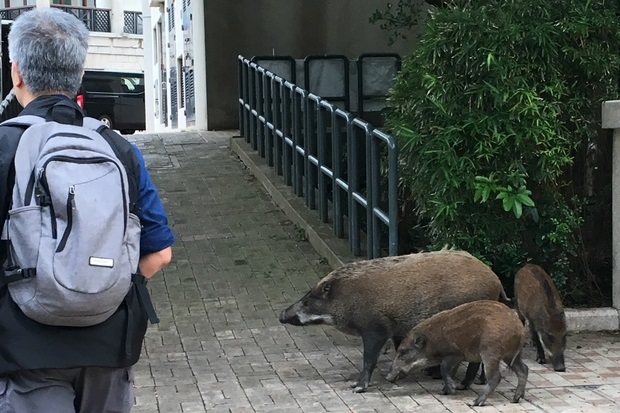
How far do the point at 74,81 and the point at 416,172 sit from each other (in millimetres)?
4416

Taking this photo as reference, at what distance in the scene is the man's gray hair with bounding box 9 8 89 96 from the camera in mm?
3111

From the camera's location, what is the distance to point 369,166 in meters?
8.09

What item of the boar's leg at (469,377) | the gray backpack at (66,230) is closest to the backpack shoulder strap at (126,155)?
the gray backpack at (66,230)

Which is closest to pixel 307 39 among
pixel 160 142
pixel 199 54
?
pixel 199 54

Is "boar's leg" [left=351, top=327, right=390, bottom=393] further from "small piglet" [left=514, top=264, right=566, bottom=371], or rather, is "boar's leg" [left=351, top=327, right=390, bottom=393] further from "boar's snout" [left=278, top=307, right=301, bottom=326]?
"small piglet" [left=514, top=264, right=566, bottom=371]

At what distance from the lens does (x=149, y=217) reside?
3.23 metres

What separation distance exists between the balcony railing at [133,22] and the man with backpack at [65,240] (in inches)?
1871

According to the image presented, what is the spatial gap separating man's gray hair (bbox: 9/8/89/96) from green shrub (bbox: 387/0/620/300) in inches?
162

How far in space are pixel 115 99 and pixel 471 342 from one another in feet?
68.0

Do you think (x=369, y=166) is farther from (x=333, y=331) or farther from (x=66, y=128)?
(x=66, y=128)

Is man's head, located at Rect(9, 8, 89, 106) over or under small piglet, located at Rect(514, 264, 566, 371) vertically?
over

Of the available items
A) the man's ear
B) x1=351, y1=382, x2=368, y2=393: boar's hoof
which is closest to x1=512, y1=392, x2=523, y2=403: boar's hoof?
x1=351, y1=382, x2=368, y2=393: boar's hoof

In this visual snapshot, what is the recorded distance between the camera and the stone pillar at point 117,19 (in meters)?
49.6

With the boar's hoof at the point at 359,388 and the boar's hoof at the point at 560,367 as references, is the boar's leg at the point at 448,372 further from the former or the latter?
the boar's hoof at the point at 560,367
